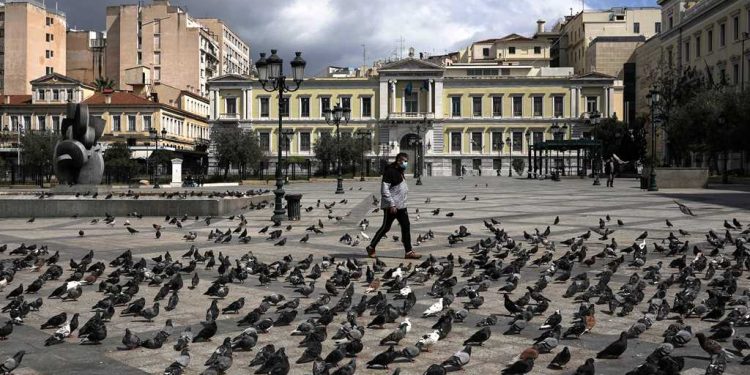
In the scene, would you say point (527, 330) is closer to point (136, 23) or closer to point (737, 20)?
point (737, 20)

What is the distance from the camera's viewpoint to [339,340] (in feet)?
20.0

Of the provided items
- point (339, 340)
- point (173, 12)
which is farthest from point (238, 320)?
point (173, 12)

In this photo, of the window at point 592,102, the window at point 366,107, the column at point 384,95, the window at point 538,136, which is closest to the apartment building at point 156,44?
the window at point 366,107

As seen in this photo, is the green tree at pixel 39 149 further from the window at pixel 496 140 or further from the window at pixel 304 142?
the window at pixel 496 140

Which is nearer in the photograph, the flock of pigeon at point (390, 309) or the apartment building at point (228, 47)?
the flock of pigeon at point (390, 309)

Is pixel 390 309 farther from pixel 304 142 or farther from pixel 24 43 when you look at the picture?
pixel 24 43

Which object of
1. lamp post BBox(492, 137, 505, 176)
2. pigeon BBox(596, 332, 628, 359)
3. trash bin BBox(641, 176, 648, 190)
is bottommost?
pigeon BBox(596, 332, 628, 359)

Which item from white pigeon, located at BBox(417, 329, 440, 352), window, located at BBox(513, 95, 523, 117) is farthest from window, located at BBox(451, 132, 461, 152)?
white pigeon, located at BBox(417, 329, 440, 352)

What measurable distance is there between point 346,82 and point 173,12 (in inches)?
928

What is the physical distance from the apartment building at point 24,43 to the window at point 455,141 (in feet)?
162

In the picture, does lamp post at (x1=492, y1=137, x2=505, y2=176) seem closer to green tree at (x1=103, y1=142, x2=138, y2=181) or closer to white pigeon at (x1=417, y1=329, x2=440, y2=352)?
green tree at (x1=103, y1=142, x2=138, y2=181)

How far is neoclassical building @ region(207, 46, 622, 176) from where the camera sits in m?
89.1

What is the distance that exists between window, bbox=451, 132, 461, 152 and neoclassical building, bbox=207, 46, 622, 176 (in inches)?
4.7

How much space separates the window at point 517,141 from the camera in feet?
295
